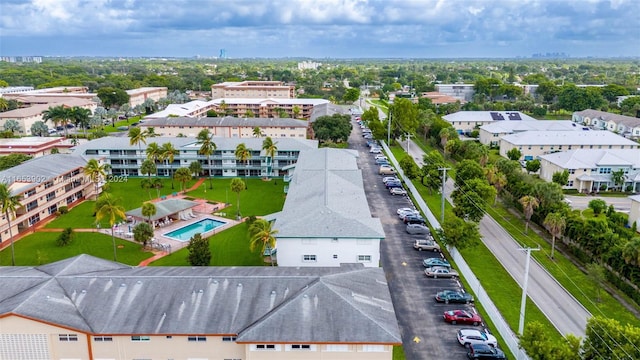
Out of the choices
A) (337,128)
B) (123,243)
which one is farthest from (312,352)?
(337,128)

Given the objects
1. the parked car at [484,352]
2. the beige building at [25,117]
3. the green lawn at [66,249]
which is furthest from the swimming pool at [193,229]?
the beige building at [25,117]

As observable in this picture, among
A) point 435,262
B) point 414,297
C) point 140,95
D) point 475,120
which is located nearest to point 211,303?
point 414,297

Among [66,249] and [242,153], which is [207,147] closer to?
[242,153]

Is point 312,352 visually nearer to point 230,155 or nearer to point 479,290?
point 479,290

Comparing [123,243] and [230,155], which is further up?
[230,155]

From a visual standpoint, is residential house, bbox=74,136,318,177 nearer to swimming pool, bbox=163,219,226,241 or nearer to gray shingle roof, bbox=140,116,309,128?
swimming pool, bbox=163,219,226,241
